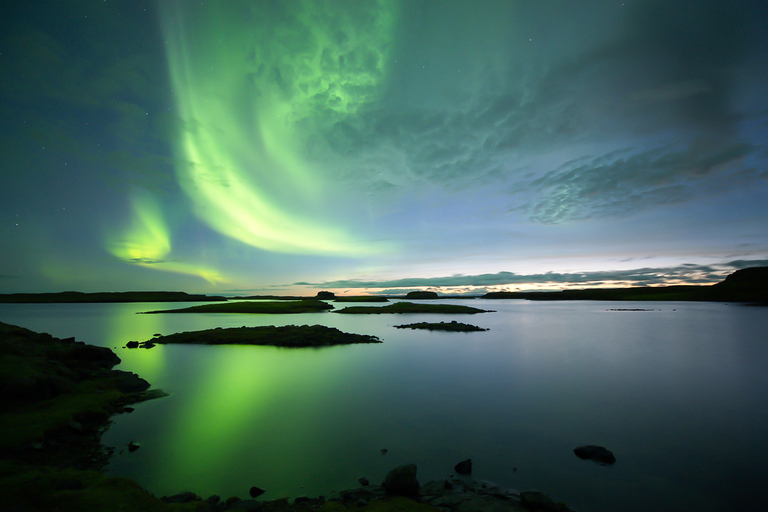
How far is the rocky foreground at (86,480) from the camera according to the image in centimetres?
918

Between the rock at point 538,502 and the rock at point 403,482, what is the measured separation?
11.3ft

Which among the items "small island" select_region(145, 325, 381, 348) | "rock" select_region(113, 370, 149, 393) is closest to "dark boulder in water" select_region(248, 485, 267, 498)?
"rock" select_region(113, 370, 149, 393)

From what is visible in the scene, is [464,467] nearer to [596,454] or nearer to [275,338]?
[596,454]

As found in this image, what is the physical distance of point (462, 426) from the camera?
16906 millimetres

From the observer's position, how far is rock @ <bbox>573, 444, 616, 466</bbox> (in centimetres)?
1305

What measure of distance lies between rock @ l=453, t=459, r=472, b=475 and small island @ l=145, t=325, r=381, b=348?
33.5 metres

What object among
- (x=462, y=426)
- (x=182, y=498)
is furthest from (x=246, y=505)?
(x=462, y=426)

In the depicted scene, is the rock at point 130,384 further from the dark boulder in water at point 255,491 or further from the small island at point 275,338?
the small island at point 275,338

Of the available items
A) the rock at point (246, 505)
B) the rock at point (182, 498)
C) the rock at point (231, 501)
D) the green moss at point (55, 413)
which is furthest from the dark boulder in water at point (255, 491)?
the green moss at point (55, 413)

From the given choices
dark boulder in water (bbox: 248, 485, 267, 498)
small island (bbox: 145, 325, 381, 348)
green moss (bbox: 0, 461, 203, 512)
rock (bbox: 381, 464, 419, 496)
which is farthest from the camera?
small island (bbox: 145, 325, 381, 348)

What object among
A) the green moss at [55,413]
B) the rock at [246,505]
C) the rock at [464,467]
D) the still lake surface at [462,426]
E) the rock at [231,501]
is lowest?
the still lake surface at [462,426]

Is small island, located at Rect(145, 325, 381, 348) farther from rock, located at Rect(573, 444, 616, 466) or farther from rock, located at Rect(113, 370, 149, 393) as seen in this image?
rock, located at Rect(573, 444, 616, 466)

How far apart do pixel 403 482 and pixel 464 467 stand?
130 inches

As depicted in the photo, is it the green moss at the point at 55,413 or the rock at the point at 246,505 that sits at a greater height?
the green moss at the point at 55,413
